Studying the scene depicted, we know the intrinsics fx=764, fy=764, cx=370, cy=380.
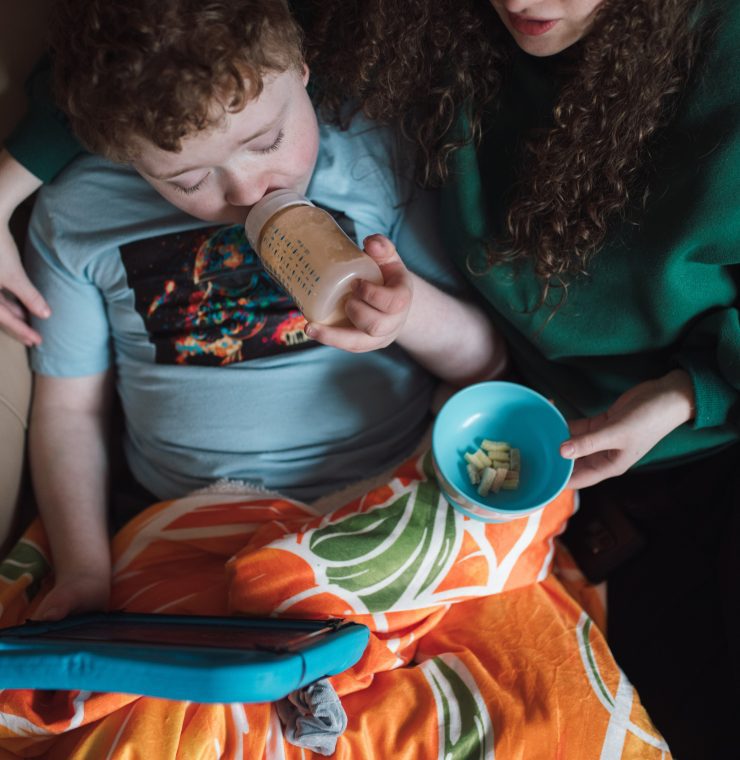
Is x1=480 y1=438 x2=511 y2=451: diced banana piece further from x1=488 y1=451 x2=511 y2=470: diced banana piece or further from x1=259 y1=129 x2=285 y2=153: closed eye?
x1=259 y1=129 x2=285 y2=153: closed eye

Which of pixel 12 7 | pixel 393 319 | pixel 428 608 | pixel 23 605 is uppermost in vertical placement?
pixel 12 7

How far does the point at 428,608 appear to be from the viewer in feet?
3.20

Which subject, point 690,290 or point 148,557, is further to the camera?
point 148,557

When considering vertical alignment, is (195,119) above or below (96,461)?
above

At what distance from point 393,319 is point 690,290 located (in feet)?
1.22

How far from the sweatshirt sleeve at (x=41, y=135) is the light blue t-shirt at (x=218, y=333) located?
3cm

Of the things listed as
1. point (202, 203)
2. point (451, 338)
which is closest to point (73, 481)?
point (202, 203)

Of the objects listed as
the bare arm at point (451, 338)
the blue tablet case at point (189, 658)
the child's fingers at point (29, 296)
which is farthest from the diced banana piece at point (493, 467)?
the child's fingers at point (29, 296)

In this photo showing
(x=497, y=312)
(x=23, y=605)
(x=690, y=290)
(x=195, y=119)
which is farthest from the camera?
(x=497, y=312)

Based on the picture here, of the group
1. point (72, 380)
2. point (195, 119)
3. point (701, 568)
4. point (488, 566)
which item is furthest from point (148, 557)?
point (701, 568)

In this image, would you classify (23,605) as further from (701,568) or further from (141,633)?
(701,568)

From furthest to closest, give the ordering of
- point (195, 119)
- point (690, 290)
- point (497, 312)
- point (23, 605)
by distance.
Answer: point (497, 312)
point (23, 605)
point (690, 290)
point (195, 119)

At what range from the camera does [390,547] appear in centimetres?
94

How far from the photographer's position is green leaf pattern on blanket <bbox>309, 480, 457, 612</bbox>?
92cm
